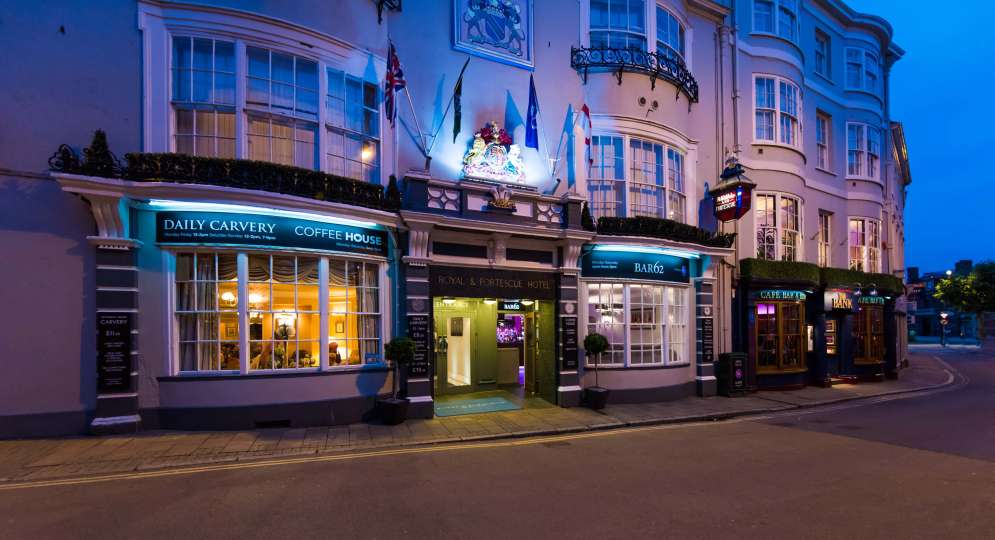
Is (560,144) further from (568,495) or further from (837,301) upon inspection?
(837,301)

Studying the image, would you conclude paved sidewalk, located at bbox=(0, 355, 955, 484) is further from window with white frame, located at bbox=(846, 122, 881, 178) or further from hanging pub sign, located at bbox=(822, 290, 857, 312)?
window with white frame, located at bbox=(846, 122, 881, 178)

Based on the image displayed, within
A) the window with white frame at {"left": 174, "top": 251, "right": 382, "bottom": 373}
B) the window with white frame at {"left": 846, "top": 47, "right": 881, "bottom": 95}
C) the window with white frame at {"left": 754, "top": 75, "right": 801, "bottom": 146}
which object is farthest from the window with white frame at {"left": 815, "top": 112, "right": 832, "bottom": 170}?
the window with white frame at {"left": 174, "top": 251, "right": 382, "bottom": 373}

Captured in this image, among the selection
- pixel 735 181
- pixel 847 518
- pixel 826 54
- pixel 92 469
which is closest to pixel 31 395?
pixel 92 469

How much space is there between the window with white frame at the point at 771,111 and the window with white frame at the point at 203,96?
16.1m

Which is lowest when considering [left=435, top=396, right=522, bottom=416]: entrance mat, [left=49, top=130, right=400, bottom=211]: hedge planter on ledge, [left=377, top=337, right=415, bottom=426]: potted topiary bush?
[left=435, top=396, right=522, bottom=416]: entrance mat

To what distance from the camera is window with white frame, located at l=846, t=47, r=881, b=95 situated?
71.7 feet

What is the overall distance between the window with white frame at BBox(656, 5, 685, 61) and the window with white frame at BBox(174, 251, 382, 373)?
1089 centimetres

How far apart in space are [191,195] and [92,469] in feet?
15.5

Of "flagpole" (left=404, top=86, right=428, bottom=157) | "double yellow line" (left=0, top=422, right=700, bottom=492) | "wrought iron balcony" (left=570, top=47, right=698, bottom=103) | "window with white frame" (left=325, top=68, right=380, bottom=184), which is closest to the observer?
"double yellow line" (left=0, top=422, right=700, bottom=492)

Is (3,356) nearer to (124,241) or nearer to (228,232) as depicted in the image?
(124,241)

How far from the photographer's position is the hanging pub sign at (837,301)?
61.3ft

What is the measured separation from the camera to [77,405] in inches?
376

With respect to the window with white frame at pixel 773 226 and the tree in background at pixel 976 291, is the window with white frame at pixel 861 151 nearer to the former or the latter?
the window with white frame at pixel 773 226

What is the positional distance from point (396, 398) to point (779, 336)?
1327cm
